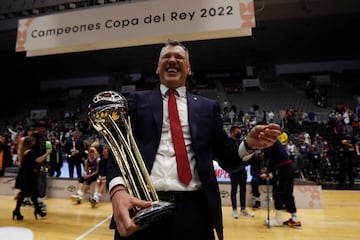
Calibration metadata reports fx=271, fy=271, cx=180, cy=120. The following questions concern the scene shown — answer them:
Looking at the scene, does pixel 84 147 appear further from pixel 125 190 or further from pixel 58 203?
pixel 125 190

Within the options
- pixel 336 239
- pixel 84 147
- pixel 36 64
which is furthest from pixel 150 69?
pixel 336 239

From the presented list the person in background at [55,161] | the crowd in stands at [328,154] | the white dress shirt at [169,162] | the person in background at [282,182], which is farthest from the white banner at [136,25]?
the person in background at [55,161]

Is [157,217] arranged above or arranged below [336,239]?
above

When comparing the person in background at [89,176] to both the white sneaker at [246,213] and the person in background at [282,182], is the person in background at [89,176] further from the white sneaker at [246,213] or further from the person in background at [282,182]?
the person in background at [282,182]

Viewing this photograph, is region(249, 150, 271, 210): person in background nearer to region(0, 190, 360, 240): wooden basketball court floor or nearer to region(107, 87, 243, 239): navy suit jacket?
region(0, 190, 360, 240): wooden basketball court floor

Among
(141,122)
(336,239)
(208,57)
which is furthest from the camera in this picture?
(208,57)

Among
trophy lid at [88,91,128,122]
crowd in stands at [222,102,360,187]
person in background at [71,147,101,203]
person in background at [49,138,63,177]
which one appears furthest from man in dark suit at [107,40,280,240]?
person in background at [49,138,63,177]

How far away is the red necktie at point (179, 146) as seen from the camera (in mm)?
1043

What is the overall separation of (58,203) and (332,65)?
1970 cm

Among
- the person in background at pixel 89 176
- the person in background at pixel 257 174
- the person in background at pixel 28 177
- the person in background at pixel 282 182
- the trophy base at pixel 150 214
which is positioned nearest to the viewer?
the trophy base at pixel 150 214

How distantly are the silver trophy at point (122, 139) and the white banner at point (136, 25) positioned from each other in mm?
2791

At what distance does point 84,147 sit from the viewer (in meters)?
8.36

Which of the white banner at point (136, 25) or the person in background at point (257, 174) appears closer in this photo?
the white banner at point (136, 25)

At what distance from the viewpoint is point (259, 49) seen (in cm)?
1673
